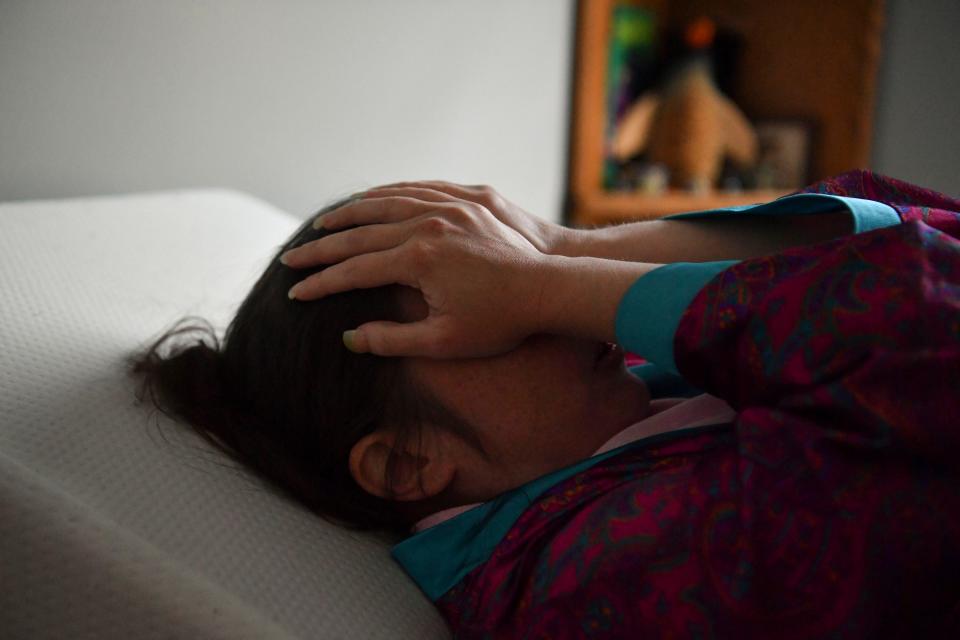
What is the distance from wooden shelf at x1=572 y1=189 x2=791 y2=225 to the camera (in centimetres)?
221

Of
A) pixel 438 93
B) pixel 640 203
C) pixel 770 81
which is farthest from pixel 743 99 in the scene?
pixel 438 93

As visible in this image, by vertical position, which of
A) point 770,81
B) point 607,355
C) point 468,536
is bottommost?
point 468,536

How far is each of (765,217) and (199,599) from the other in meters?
0.57

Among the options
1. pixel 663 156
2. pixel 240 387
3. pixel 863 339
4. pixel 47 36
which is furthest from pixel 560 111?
pixel 863 339

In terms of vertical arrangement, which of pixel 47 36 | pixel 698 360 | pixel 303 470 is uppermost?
pixel 47 36

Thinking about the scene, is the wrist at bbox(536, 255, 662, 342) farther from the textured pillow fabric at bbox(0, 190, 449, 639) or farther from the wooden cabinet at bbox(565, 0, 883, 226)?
the wooden cabinet at bbox(565, 0, 883, 226)

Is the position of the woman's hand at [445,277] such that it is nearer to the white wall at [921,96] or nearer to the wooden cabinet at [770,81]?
the wooden cabinet at [770,81]

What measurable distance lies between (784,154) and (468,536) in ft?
6.88

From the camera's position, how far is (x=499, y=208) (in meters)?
0.75

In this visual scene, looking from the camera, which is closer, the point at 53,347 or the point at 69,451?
the point at 69,451

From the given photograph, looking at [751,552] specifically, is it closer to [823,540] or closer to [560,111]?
[823,540]

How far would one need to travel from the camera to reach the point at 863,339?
49 cm

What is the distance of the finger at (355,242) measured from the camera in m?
0.67

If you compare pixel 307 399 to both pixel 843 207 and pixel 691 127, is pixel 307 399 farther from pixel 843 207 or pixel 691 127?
pixel 691 127
